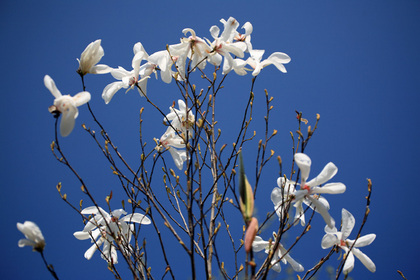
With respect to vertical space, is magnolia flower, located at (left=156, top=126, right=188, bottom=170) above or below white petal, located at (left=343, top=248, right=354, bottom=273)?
above

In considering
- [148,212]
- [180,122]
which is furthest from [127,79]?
[148,212]

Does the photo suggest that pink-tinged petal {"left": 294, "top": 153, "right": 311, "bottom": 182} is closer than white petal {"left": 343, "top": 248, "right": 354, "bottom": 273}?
Yes

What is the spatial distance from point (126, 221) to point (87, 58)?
709 millimetres

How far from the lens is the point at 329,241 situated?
1.31 metres

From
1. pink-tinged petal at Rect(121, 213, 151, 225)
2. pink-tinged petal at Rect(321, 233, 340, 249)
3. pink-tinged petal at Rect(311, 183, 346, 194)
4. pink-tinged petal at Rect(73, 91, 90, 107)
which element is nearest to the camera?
pink-tinged petal at Rect(73, 91, 90, 107)

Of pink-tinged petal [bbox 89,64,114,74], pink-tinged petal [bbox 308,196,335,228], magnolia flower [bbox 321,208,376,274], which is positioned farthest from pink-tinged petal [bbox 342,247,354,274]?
pink-tinged petal [bbox 89,64,114,74]

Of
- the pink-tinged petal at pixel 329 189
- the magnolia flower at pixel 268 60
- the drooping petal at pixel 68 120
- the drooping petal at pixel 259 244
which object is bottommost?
the drooping petal at pixel 259 244

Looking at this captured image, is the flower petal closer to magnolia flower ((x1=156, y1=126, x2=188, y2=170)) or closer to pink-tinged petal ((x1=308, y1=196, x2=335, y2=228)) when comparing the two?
pink-tinged petal ((x1=308, y1=196, x2=335, y2=228))

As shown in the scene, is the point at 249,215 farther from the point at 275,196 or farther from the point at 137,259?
the point at 137,259

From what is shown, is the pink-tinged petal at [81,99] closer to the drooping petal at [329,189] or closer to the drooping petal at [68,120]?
the drooping petal at [68,120]

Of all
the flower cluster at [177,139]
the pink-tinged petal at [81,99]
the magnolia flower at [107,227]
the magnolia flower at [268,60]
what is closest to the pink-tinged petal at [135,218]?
the magnolia flower at [107,227]

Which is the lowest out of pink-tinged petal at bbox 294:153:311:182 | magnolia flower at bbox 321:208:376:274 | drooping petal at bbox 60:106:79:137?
magnolia flower at bbox 321:208:376:274

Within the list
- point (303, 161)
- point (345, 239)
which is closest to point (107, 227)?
point (303, 161)

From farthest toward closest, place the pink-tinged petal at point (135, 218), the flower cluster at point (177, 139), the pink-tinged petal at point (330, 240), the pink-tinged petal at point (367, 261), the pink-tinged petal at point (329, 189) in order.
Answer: the flower cluster at point (177, 139) → the pink-tinged petal at point (135, 218) → the pink-tinged petal at point (330, 240) → the pink-tinged petal at point (367, 261) → the pink-tinged petal at point (329, 189)
